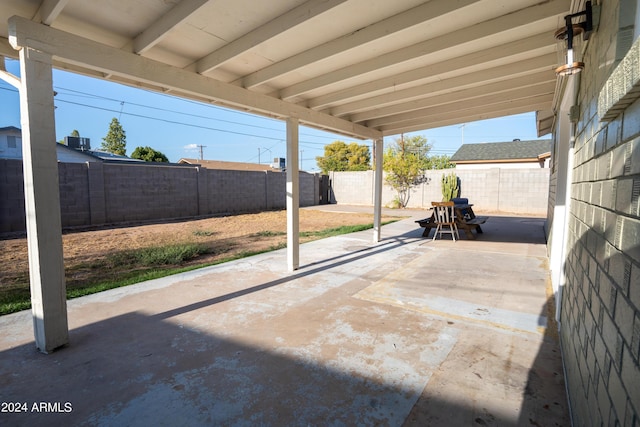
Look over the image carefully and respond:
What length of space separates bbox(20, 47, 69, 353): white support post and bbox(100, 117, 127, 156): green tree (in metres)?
32.6

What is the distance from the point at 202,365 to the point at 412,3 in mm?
3268

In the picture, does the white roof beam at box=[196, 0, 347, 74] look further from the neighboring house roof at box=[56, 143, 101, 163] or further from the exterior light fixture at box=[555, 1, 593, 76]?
the neighboring house roof at box=[56, 143, 101, 163]

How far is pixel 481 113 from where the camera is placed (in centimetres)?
564

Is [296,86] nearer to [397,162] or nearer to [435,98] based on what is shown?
[435,98]

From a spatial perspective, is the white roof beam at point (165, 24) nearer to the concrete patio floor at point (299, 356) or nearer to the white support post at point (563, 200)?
the concrete patio floor at point (299, 356)

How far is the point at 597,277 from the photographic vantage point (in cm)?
140

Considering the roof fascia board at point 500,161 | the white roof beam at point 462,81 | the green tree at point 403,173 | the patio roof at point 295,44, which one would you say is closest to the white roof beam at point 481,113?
the patio roof at point 295,44

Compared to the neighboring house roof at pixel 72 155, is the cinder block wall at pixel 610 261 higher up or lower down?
lower down

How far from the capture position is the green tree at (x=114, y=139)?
3008 cm

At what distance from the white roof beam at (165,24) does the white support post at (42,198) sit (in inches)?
29.3

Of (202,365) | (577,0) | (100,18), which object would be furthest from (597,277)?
(100,18)

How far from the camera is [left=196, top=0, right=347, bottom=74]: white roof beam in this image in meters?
2.56

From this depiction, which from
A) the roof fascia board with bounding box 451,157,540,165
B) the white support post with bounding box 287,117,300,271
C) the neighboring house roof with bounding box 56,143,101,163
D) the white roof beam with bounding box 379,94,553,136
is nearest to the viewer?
the white support post with bounding box 287,117,300,271

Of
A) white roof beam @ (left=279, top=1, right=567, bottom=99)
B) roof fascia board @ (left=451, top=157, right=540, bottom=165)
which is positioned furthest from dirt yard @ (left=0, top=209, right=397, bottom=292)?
roof fascia board @ (left=451, top=157, right=540, bottom=165)
